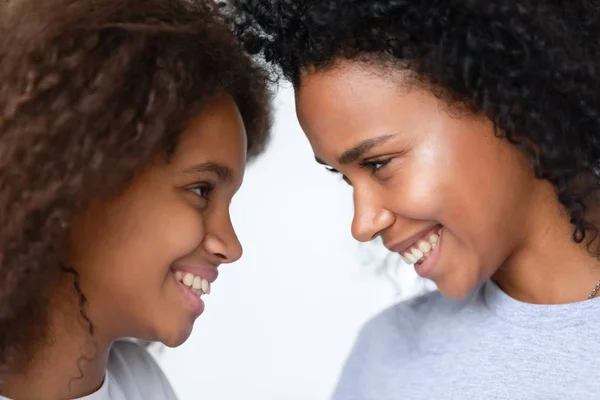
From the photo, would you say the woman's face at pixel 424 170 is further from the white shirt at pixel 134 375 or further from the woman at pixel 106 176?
the white shirt at pixel 134 375

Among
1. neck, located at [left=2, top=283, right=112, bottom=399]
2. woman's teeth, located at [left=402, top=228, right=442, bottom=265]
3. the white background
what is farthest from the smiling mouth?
the white background

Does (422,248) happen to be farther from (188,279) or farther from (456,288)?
(188,279)

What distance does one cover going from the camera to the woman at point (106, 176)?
1.32 metres


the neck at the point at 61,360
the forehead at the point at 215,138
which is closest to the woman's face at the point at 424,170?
the forehead at the point at 215,138

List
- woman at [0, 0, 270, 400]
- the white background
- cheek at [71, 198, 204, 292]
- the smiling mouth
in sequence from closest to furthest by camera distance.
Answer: woman at [0, 0, 270, 400] → cheek at [71, 198, 204, 292] → the smiling mouth → the white background

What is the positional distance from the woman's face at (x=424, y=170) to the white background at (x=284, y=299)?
76cm

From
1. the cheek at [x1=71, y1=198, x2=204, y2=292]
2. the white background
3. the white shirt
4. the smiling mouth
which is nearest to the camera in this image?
the cheek at [x1=71, y1=198, x2=204, y2=292]

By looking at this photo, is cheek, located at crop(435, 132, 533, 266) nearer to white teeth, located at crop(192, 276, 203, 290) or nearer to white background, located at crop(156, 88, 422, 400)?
white teeth, located at crop(192, 276, 203, 290)

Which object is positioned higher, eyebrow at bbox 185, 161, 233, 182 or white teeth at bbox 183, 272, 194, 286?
eyebrow at bbox 185, 161, 233, 182

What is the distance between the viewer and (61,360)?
147 centimetres

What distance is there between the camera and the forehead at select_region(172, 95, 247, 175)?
1.46 meters

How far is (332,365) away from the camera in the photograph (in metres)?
2.30

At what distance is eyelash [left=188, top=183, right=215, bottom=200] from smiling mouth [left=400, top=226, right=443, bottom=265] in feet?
1.14

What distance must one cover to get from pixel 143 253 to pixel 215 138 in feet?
0.72
